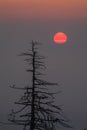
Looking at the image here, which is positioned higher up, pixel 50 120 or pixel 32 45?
pixel 32 45

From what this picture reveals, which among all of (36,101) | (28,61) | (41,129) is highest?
(28,61)

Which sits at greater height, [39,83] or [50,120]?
[39,83]

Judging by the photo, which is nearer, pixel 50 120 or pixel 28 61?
pixel 50 120

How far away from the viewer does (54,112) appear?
9.91m

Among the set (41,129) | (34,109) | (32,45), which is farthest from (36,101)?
(32,45)

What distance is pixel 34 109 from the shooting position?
1042 centimetres

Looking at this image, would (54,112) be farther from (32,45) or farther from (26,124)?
(32,45)

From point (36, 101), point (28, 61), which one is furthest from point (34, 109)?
point (28, 61)

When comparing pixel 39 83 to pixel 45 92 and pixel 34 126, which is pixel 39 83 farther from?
pixel 34 126

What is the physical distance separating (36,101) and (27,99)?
1.16 feet

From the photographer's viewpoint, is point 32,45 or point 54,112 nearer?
point 54,112

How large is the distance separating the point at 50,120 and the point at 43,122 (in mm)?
275

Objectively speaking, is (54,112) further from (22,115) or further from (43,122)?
(22,115)

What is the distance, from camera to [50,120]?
1012 centimetres
